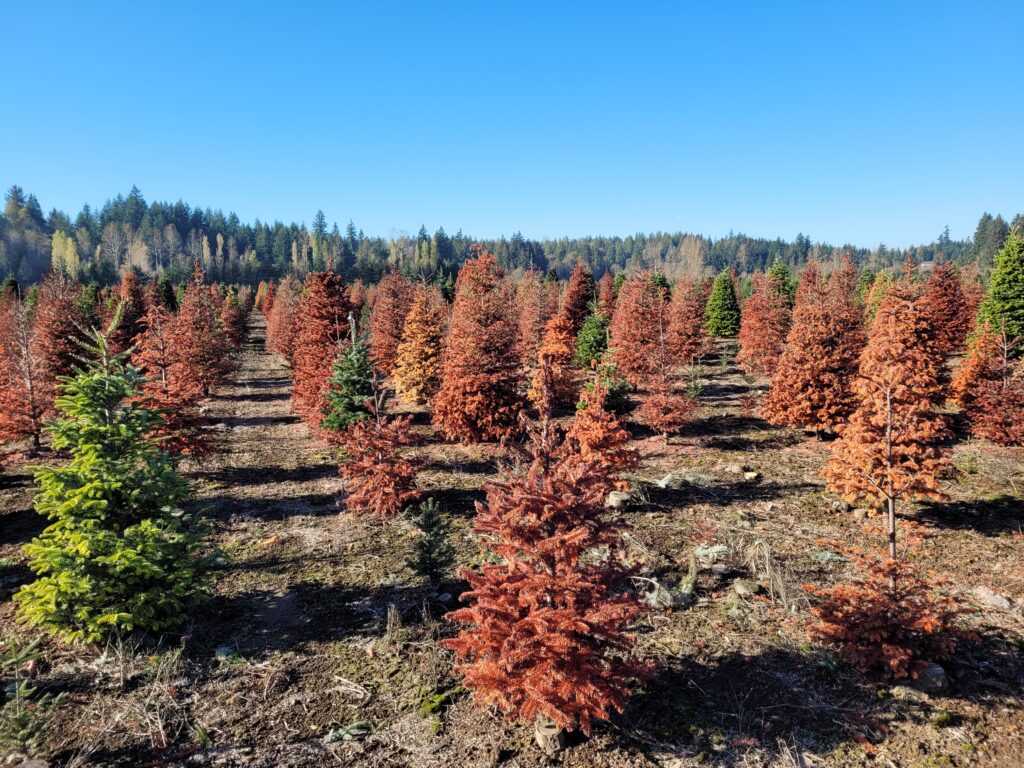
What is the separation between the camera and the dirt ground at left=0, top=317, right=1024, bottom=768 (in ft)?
20.7

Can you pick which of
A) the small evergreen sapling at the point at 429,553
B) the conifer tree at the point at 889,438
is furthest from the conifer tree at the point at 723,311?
the small evergreen sapling at the point at 429,553

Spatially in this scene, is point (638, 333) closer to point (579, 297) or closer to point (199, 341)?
point (579, 297)

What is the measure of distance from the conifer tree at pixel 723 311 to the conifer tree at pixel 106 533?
50791mm

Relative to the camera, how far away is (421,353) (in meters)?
25.2

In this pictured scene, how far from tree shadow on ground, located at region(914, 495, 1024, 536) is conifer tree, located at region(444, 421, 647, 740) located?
38.2 ft

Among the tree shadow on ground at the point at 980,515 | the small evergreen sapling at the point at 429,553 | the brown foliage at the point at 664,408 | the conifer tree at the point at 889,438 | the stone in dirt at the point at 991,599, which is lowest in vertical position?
the stone in dirt at the point at 991,599

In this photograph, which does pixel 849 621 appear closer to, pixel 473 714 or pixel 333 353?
pixel 473 714

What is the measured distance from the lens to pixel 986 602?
9.53m

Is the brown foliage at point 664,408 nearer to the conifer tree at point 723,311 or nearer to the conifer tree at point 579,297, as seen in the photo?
the conifer tree at point 579,297

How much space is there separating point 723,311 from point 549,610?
167ft

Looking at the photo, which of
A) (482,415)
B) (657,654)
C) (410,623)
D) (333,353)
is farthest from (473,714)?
(333,353)

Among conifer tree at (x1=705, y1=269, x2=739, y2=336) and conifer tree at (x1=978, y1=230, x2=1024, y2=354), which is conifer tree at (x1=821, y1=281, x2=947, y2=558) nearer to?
conifer tree at (x1=978, y1=230, x2=1024, y2=354)

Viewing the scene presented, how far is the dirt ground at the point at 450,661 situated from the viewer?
6.30 metres

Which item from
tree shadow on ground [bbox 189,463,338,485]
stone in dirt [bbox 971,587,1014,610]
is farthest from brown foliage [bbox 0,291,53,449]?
stone in dirt [bbox 971,587,1014,610]
